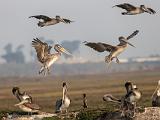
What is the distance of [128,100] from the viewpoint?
2311cm

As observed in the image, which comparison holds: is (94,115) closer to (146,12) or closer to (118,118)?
(118,118)

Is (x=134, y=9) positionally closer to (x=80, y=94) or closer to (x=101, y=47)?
(x=101, y=47)

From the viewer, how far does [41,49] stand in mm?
25953

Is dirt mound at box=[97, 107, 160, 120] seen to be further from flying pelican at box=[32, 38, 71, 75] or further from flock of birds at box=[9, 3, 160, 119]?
flying pelican at box=[32, 38, 71, 75]

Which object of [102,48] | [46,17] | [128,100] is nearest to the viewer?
[128,100]

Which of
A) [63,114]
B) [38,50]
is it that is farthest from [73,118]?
[38,50]

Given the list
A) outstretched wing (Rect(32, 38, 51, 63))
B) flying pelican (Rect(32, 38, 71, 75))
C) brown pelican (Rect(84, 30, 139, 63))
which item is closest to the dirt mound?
brown pelican (Rect(84, 30, 139, 63))

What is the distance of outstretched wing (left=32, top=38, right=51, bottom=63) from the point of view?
1016 inches

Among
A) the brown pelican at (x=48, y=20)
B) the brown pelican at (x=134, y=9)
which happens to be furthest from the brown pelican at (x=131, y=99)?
the brown pelican at (x=48, y=20)

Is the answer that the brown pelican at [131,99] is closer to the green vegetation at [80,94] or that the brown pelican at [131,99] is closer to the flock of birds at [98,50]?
the flock of birds at [98,50]

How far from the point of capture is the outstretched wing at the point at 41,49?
84.6 ft

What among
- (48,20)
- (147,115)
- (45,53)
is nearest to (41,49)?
(45,53)

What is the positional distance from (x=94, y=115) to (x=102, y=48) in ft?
8.84

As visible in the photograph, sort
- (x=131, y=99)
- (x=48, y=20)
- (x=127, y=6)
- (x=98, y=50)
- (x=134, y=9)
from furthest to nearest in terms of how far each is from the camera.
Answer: (x=48, y=20) → (x=127, y=6) → (x=134, y=9) → (x=98, y=50) → (x=131, y=99)
